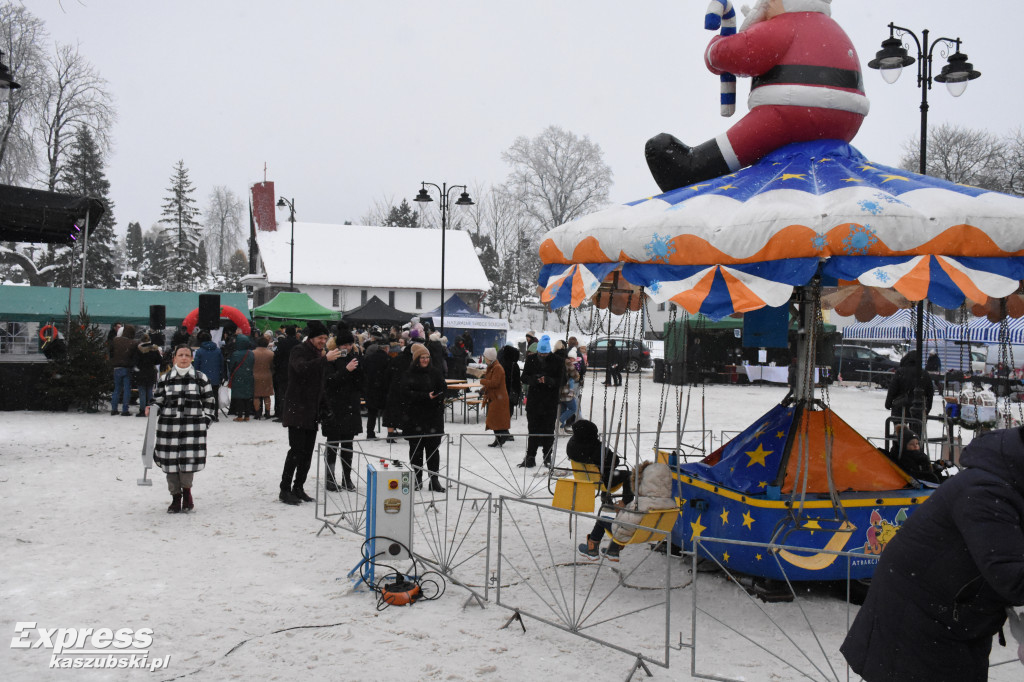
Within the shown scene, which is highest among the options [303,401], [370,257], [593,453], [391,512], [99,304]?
[370,257]

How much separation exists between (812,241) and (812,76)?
192 centimetres

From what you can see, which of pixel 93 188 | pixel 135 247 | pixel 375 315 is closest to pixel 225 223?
pixel 135 247

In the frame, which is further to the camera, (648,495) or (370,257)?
(370,257)

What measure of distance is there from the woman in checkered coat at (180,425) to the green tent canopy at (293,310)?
797 inches

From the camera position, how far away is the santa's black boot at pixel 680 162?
6.95 meters

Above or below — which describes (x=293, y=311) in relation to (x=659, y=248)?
above

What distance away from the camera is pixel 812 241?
529 centimetres

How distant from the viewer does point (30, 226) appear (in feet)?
44.2

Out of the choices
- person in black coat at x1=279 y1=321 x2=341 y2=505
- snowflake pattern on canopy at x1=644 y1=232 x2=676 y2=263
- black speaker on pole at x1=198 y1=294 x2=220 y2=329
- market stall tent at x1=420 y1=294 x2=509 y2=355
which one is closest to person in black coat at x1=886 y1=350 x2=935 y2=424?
snowflake pattern on canopy at x1=644 y1=232 x2=676 y2=263

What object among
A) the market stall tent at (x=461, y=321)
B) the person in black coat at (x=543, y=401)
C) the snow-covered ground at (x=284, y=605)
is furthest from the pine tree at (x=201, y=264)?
the snow-covered ground at (x=284, y=605)

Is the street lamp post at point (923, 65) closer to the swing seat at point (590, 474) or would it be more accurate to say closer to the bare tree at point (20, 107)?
the swing seat at point (590, 474)

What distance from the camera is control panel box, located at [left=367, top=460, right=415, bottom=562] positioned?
20.5 feet

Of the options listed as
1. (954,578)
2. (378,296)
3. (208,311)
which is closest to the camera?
(954,578)

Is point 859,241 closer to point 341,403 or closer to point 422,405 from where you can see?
point 422,405
